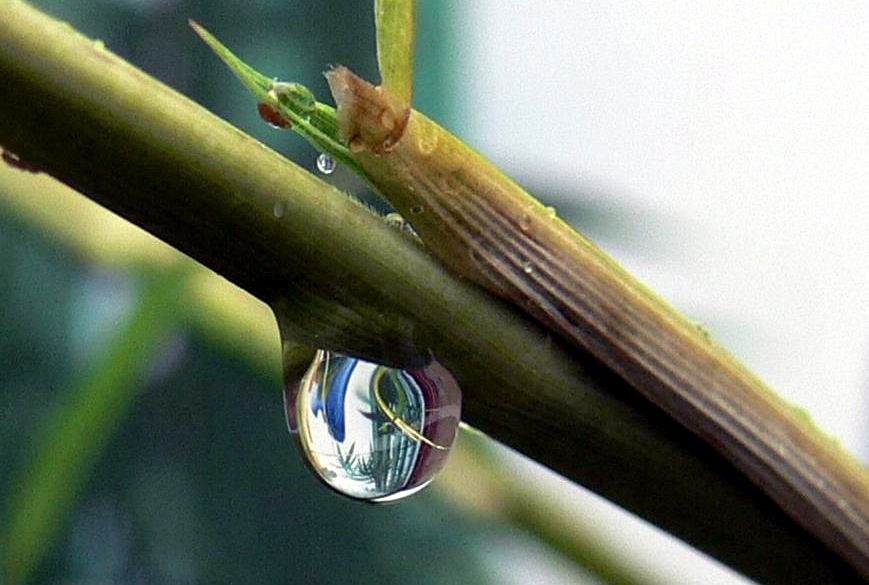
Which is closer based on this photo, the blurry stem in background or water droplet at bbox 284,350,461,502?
water droplet at bbox 284,350,461,502

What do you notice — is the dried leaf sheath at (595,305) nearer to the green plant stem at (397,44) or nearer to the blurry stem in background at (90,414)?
the green plant stem at (397,44)

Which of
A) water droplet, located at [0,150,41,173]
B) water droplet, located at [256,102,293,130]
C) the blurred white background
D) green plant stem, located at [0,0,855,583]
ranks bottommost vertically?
water droplet, located at [0,150,41,173]

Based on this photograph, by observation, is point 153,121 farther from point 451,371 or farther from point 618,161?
point 618,161

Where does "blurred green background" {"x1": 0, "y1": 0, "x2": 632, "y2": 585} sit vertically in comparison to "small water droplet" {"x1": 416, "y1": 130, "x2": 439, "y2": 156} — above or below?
above

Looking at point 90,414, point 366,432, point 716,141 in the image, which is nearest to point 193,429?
point 90,414

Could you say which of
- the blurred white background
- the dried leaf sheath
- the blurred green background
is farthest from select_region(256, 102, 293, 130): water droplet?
the blurred white background

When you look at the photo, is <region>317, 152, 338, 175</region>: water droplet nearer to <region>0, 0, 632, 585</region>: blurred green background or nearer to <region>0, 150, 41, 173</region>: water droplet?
<region>0, 150, 41, 173</region>: water droplet

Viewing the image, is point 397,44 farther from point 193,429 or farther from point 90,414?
point 193,429

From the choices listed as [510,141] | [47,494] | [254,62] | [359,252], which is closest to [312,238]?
[359,252]

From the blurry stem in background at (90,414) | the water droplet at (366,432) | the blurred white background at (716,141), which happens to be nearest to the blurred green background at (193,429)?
the blurred white background at (716,141)
